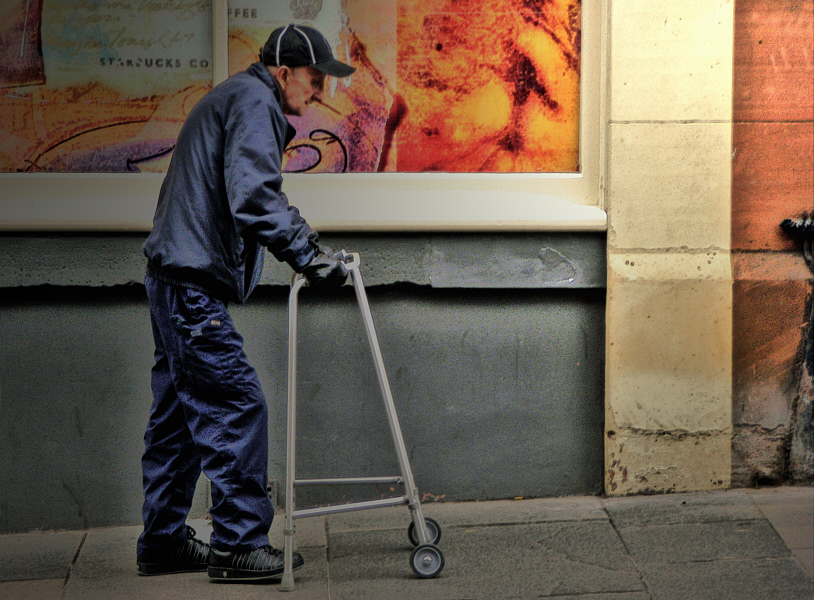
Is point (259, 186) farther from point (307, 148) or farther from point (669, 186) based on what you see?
point (669, 186)

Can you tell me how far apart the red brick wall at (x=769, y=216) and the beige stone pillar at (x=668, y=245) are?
120 millimetres

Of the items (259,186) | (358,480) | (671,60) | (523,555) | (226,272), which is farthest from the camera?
(671,60)

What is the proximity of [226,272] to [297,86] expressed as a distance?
755 millimetres

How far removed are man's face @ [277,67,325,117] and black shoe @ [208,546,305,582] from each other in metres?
1.67

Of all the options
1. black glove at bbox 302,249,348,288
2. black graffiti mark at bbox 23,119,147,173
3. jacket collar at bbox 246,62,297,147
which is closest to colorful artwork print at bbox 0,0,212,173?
black graffiti mark at bbox 23,119,147,173

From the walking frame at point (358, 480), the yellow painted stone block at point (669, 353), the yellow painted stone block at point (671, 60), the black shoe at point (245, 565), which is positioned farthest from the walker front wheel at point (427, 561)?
the yellow painted stone block at point (671, 60)

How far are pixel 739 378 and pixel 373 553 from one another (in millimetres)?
1955

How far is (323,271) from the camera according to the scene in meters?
3.21

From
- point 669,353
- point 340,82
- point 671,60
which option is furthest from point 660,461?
point 340,82

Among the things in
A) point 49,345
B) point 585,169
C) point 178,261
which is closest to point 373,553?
point 178,261

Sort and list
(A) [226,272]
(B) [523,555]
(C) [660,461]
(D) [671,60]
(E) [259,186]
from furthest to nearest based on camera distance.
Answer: (C) [660,461] < (D) [671,60] < (B) [523,555] < (A) [226,272] < (E) [259,186]

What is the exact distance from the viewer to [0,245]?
4004 mm

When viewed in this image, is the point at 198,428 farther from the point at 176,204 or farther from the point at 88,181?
the point at 88,181

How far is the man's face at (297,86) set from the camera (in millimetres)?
3439
